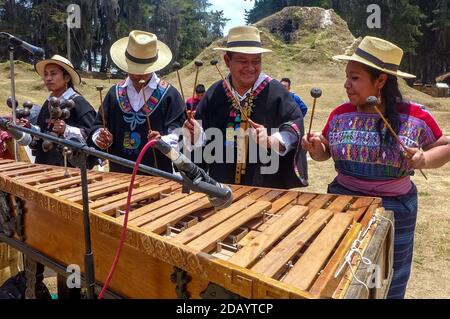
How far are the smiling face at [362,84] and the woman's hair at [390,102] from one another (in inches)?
0.9

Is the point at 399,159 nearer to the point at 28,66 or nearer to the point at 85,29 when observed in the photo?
the point at 28,66

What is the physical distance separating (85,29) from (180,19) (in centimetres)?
1114

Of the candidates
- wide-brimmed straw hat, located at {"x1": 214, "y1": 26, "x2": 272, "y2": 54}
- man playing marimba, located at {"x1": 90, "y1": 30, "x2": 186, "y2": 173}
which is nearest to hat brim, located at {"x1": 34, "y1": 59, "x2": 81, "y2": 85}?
man playing marimba, located at {"x1": 90, "y1": 30, "x2": 186, "y2": 173}

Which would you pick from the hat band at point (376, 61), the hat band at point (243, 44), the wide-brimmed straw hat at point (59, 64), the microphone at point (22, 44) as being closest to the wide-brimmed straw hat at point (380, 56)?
the hat band at point (376, 61)

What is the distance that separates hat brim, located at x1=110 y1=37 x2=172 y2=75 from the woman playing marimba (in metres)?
1.52

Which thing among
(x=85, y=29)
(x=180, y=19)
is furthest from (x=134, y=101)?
(x=180, y=19)

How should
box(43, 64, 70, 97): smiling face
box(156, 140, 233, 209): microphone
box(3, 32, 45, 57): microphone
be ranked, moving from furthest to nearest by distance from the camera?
box(43, 64, 70, 97): smiling face < box(3, 32, 45, 57): microphone < box(156, 140, 233, 209): microphone

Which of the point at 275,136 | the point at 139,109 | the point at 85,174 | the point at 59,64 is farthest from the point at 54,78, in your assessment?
the point at 85,174

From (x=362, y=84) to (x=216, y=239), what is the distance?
137 cm

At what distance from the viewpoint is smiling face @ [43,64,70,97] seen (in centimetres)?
390

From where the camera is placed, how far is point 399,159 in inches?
95.9

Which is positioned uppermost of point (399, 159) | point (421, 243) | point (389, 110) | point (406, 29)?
point (406, 29)

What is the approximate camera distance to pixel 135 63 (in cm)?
348

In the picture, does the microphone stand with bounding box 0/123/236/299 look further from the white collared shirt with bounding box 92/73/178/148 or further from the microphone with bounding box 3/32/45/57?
the white collared shirt with bounding box 92/73/178/148
